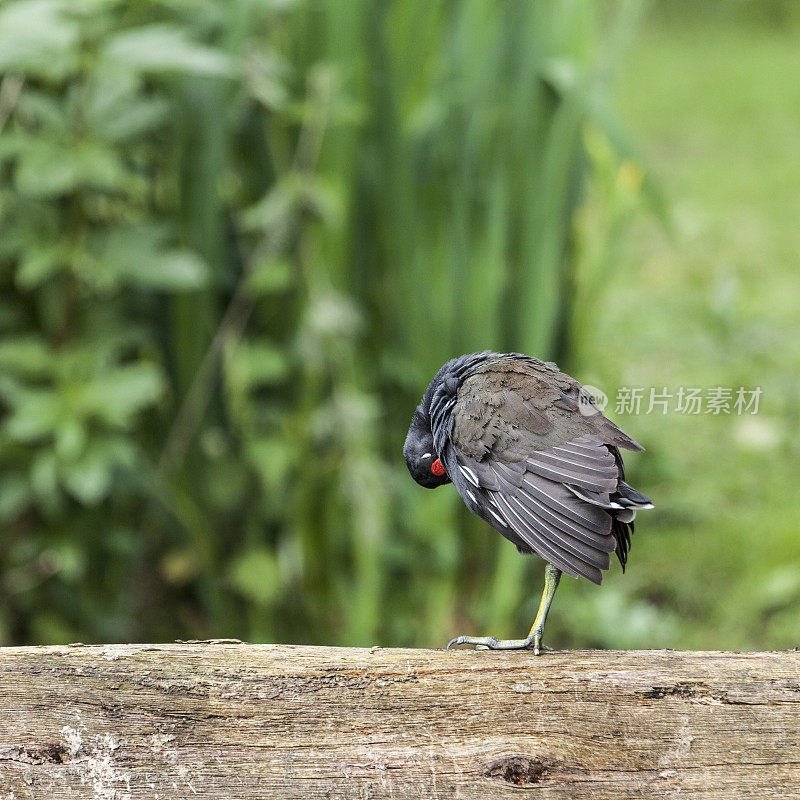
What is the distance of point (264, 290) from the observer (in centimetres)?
180

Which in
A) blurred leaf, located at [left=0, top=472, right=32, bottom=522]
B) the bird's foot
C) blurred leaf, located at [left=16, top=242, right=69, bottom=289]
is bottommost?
blurred leaf, located at [left=0, top=472, right=32, bottom=522]

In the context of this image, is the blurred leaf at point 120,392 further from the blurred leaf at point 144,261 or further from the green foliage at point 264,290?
the blurred leaf at point 144,261

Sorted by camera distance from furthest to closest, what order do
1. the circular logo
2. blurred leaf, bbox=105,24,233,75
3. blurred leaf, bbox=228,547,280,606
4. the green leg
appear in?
blurred leaf, bbox=228,547,280,606 → blurred leaf, bbox=105,24,233,75 → the green leg → the circular logo

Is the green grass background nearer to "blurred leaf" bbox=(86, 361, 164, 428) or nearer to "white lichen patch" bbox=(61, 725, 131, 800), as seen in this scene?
"blurred leaf" bbox=(86, 361, 164, 428)

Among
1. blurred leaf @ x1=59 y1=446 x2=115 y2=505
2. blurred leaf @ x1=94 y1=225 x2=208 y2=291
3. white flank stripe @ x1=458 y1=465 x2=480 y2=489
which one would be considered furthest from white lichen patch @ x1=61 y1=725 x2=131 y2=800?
blurred leaf @ x1=94 y1=225 x2=208 y2=291

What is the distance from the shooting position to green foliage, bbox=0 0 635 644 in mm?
1567

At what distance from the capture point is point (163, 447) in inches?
75.0

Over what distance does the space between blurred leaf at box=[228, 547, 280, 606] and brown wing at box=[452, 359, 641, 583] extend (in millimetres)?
1167

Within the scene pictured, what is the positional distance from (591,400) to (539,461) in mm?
78

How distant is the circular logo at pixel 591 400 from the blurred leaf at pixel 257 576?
128 cm

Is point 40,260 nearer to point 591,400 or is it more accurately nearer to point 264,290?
point 264,290

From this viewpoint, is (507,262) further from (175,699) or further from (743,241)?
(743,241)

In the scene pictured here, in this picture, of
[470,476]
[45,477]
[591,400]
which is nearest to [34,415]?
[45,477]

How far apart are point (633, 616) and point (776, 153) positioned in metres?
3.14
